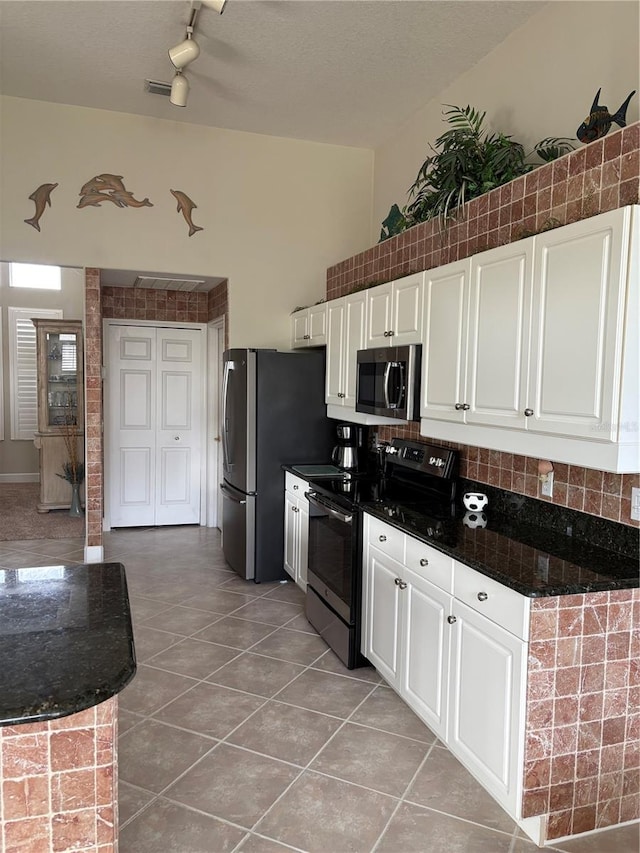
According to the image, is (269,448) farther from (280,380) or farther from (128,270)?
(128,270)

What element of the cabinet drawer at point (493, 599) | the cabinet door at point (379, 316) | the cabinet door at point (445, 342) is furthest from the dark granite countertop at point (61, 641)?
the cabinet door at point (379, 316)

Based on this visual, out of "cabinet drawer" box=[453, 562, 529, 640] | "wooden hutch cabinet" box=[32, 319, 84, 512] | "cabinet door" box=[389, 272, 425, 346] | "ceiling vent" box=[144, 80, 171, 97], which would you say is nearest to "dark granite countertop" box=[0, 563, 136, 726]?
"cabinet drawer" box=[453, 562, 529, 640]

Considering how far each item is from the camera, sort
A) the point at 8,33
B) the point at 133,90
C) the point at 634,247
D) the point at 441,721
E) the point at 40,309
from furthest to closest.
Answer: the point at 40,309
the point at 133,90
the point at 8,33
the point at 441,721
the point at 634,247

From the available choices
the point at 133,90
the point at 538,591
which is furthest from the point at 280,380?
the point at 538,591

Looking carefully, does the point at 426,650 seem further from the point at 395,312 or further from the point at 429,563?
the point at 395,312

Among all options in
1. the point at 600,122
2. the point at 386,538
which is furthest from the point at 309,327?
the point at 600,122

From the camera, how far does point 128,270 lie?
4.76 meters

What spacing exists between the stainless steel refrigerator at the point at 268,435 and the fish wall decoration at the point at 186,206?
106 cm

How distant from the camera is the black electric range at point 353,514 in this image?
3.11m

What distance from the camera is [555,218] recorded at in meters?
2.37

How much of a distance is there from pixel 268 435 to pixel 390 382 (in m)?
1.42

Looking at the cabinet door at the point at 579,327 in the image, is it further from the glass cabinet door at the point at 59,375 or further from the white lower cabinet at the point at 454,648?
the glass cabinet door at the point at 59,375

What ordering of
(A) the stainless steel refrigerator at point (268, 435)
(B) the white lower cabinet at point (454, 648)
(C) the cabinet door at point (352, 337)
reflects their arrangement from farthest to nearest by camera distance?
(A) the stainless steel refrigerator at point (268, 435)
(C) the cabinet door at point (352, 337)
(B) the white lower cabinet at point (454, 648)

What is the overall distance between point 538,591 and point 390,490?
1696 millimetres
